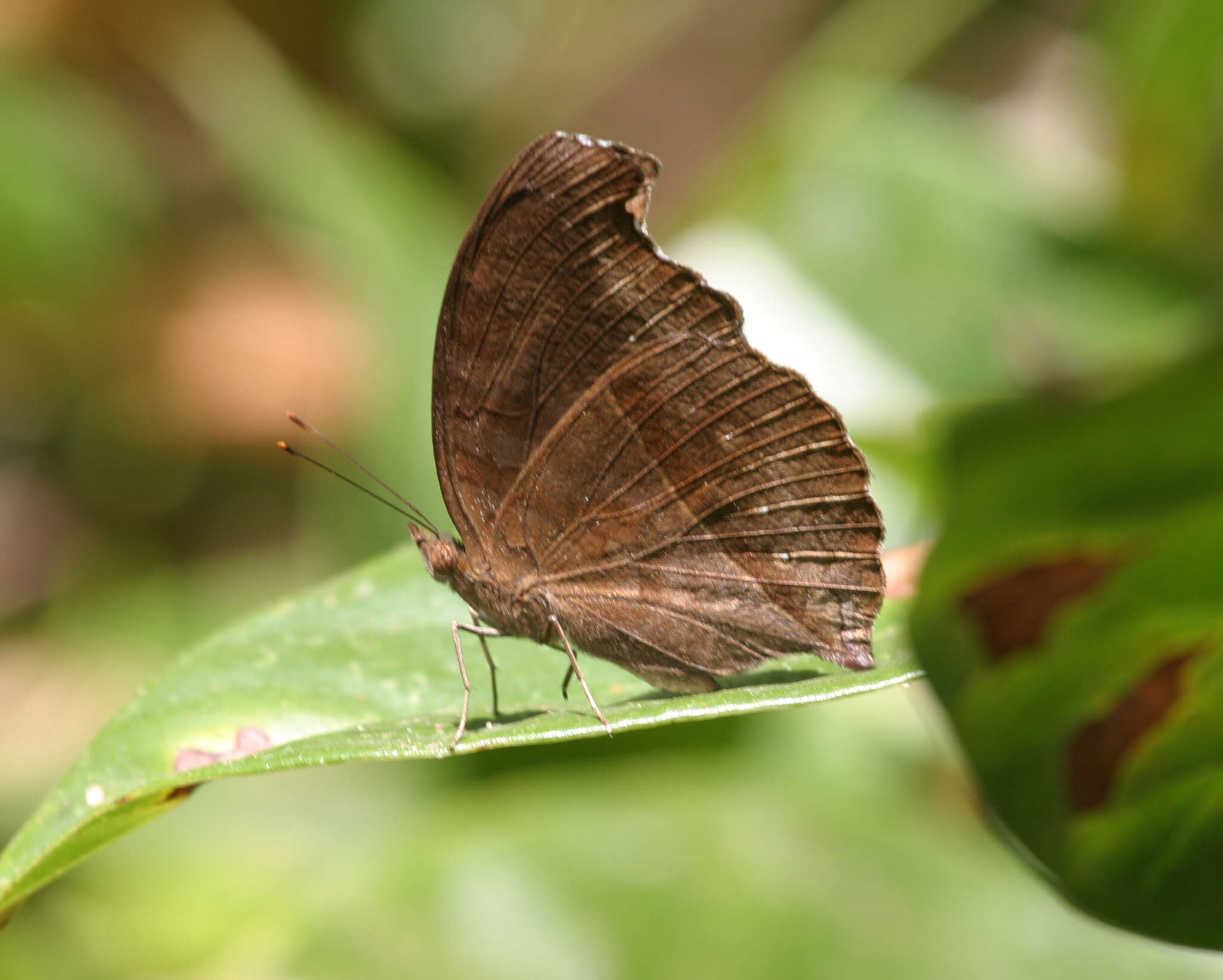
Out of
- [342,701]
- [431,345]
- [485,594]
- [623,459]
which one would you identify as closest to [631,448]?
[623,459]

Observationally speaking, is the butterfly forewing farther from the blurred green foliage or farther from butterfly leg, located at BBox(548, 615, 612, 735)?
the blurred green foliage

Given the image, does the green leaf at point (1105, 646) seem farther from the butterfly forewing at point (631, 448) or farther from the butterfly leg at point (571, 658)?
the butterfly leg at point (571, 658)

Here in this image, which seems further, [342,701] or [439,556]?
[439,556]

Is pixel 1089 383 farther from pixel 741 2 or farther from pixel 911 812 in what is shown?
pixel 741 2

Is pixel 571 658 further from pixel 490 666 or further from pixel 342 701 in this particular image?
pixel 342 701

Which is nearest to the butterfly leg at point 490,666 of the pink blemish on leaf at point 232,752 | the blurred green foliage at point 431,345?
the pink blemish on leaf at point 232,752

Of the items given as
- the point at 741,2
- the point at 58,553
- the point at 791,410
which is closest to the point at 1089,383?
the point at 791,410
